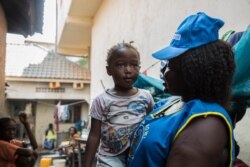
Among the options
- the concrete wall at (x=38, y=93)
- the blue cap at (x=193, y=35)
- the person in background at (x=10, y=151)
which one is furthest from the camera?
the concrete wall at (x=38, y=93)

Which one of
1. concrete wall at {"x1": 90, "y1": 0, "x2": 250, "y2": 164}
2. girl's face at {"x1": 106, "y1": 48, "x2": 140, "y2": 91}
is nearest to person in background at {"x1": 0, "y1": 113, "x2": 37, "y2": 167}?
girl's face at {"x1": 106, "y1": 48, "x2": 140, "y2": 91}

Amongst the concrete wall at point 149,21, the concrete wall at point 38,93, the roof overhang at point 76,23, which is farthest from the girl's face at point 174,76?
the concrete wall at point 38,93

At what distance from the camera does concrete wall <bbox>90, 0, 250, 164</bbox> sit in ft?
8.98

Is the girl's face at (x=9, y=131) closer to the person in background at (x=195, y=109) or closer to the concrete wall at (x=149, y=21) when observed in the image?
the concrete wall at (x=149, y=21)

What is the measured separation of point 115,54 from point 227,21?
1.38 metres

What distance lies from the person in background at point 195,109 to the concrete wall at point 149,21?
1547mm

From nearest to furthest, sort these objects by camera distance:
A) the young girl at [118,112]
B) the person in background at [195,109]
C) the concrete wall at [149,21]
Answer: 1. the person in background at [195,109]
2. the young girl at [118,112]
3. the concrete wall at [149,21]

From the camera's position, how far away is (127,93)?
7.10ft

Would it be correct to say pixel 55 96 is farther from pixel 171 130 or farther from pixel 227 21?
pixel 171 130

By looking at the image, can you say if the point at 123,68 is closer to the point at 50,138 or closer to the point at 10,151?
the point at 10,151

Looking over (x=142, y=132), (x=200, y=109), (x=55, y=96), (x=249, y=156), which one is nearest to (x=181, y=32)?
(x=200, y=109)

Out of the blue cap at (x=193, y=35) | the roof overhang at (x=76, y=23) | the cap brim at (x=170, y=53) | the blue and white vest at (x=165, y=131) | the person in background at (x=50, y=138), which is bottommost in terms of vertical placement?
the person in background at (x=50, y=138)

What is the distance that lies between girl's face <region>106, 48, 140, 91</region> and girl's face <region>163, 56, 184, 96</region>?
901 millimetres

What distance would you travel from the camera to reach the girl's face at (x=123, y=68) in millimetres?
2127
